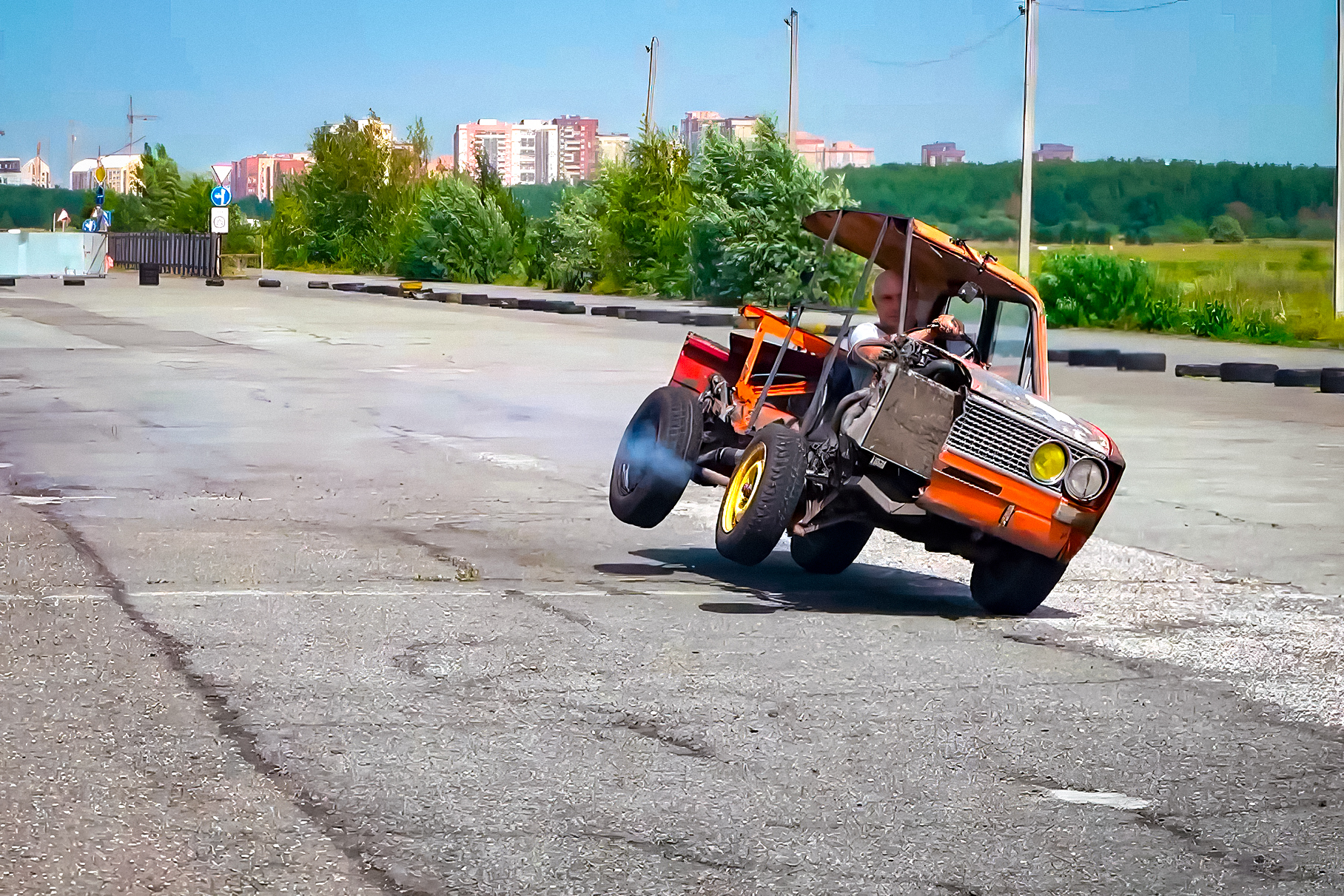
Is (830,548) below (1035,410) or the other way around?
below

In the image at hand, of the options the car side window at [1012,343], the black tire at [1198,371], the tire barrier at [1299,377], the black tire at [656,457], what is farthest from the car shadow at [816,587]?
the black tire at [1198,371]

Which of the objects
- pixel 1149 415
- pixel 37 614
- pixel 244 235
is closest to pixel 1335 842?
pixel 37 614

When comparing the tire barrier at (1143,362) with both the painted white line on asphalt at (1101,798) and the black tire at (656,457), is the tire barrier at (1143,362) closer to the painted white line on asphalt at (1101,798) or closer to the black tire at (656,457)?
the black tire at (656,457)

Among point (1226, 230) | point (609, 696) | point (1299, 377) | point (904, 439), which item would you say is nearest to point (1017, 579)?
point (904, 439)

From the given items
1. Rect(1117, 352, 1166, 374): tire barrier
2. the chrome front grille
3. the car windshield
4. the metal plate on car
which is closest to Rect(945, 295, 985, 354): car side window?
the car windshield

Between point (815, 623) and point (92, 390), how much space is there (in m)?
13.9

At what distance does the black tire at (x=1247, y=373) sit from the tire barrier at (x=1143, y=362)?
6.67ft

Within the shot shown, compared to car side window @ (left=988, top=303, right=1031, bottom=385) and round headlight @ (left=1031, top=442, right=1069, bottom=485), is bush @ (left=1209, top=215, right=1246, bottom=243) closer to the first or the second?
car side window @ (left=988, top=303, right=1031, bottom=385)

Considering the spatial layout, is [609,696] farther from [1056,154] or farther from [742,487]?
[1056,154]

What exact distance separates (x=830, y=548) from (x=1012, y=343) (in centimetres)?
138

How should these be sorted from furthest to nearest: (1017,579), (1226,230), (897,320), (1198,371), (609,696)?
(1226,230) < (1198,371) < (897,320) < (1017,579) < (609,696)

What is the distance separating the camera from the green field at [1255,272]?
36562 mm

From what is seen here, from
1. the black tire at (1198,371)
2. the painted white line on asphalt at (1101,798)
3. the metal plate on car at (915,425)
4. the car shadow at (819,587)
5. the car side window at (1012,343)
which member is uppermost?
the car side window at (1012,343)

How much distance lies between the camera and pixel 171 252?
75.1 m
